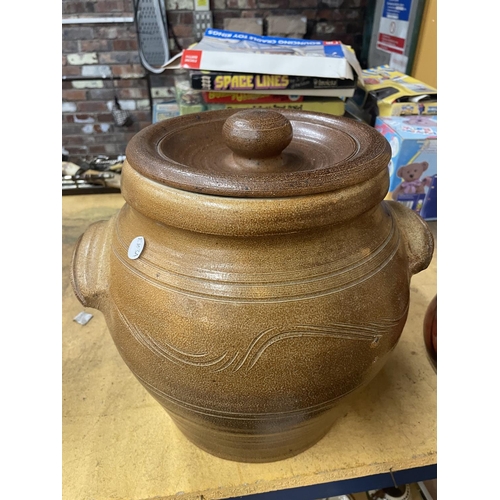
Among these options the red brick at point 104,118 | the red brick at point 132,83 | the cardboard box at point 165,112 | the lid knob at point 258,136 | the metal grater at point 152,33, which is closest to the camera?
the lid knob at point 258,136

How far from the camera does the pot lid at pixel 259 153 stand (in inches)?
21.6

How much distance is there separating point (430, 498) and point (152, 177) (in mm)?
1262

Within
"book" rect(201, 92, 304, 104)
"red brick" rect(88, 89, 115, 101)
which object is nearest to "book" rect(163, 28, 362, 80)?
"book" rect(201, 92, 304, 104)

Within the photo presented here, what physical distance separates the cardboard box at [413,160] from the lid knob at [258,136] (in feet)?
2.96

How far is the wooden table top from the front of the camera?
30.3 inches

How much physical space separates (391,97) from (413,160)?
0.29 meters

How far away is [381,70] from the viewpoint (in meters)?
1.96

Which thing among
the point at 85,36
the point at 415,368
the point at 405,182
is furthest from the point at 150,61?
the point at 415,368

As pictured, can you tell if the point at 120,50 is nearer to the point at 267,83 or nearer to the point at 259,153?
the point at 267,83

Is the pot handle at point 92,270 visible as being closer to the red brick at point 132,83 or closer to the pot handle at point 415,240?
the pot handle at point 415,240

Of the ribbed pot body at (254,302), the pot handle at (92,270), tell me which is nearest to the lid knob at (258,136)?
the ribbed pot body at (254,302)

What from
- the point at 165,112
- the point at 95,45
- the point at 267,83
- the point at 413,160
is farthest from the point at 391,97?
the point at 95,45

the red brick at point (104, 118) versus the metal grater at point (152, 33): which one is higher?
the metal grater at point (152, 33)

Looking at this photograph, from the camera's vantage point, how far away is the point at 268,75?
5.09ft
